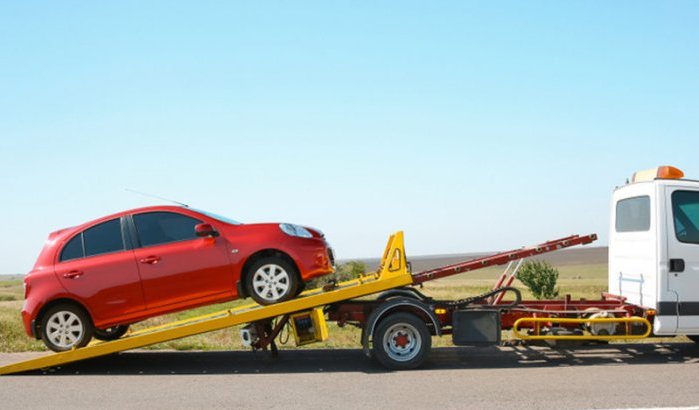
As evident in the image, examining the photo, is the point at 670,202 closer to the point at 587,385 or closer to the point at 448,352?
the point at 587,385

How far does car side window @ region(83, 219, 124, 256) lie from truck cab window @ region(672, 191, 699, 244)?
6.98m

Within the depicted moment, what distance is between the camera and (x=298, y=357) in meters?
9.88

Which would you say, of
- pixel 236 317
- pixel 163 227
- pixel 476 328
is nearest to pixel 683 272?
pixel 476 328

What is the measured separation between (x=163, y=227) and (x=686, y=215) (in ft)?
21.5

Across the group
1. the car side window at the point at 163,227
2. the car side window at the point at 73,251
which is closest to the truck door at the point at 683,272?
the car side window at the point at 163,227

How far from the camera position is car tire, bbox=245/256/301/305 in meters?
8.95

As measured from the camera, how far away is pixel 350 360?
31.4ft

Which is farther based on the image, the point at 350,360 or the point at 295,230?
the point at 350,360

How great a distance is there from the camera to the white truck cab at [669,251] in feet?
28.4

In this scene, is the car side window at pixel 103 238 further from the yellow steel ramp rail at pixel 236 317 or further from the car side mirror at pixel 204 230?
the yellow steel ramp rail at pixel 236 317

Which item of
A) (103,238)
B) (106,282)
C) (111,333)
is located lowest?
(111,333)

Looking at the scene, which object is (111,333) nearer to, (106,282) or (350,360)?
(106,282)

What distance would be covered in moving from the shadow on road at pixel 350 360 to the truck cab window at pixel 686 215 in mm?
1610

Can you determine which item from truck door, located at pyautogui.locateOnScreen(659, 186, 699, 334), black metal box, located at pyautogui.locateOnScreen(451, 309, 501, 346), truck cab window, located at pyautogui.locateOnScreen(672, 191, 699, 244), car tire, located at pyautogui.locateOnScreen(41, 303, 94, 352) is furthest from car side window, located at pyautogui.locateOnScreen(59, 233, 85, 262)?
truck cab window, located at pyautogui.locateOnScreen(672, 191, 699, 244)
